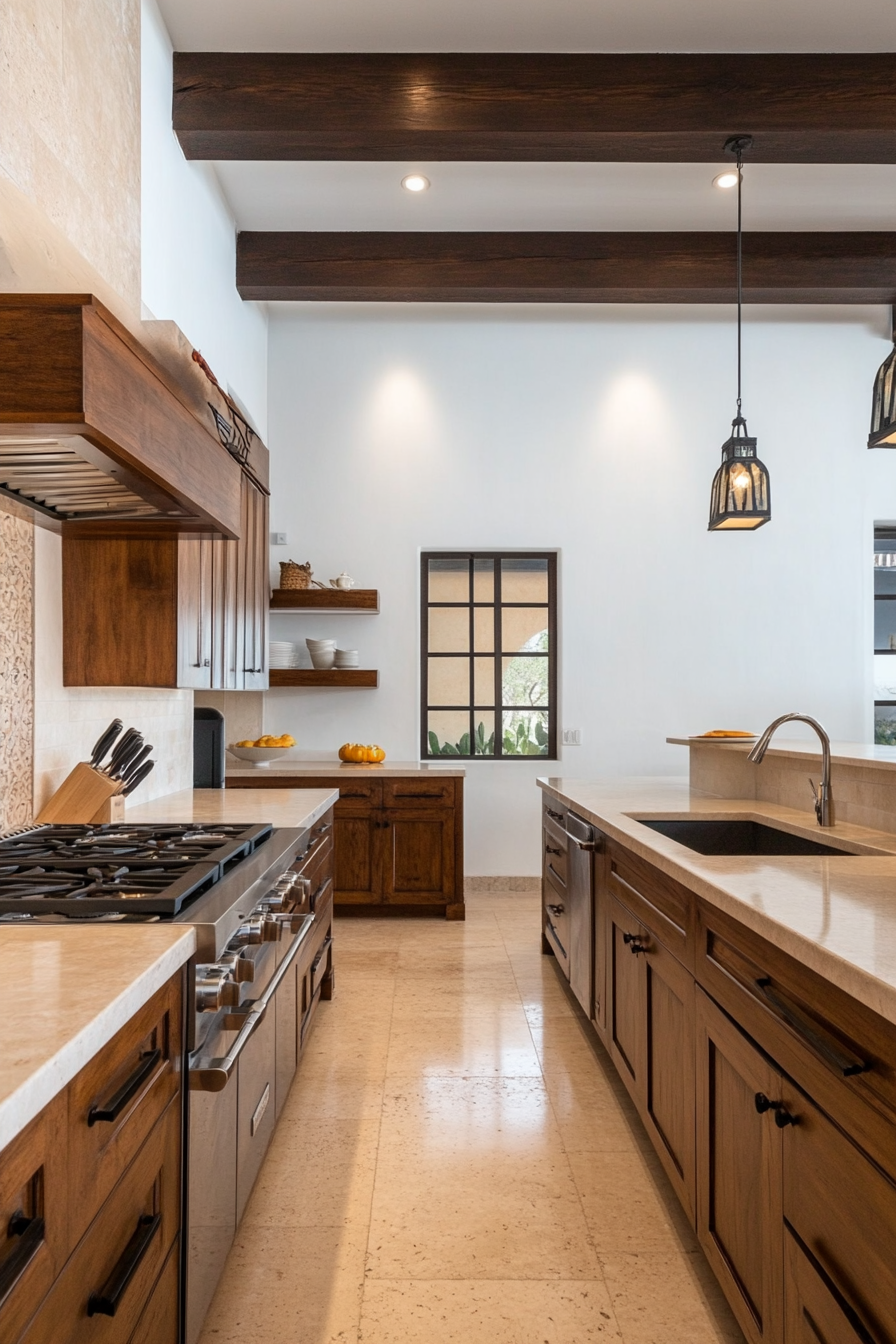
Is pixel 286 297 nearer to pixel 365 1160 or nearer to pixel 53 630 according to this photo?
pixel 53 630

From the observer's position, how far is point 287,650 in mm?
5766

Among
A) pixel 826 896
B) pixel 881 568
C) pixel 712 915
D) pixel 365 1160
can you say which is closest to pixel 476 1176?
pixel 365 1160

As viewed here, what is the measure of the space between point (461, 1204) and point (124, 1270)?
126 centimetres

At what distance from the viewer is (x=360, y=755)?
5.47m

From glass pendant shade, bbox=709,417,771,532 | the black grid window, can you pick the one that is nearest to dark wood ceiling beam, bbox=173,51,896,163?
glass pendant shade, bbox=709,417,771,532

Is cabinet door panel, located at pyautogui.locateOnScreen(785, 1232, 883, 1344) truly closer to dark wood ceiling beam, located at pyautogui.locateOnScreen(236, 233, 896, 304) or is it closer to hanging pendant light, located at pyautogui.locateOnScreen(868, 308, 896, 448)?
hanging pendant light, located at pyautogui.locateOnScreen(868, 308, 896, 448)

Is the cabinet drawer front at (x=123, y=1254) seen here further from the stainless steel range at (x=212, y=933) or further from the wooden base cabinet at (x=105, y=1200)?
the stainless steel range at (x=212, y=933)

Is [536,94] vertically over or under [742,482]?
over

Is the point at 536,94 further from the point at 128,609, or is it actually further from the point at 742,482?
the point at 128,609

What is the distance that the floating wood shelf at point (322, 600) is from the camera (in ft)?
18.4

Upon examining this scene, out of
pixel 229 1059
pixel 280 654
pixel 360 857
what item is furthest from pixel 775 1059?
pixel 280 654

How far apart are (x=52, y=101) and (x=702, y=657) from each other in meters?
4.75

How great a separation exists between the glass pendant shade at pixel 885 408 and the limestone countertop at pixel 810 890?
1.05 meters

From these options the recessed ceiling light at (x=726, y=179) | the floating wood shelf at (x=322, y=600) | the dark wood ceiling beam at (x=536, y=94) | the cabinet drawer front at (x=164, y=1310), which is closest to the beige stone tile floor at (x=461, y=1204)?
the cabinet drawer front at (x=164, y=1310)
